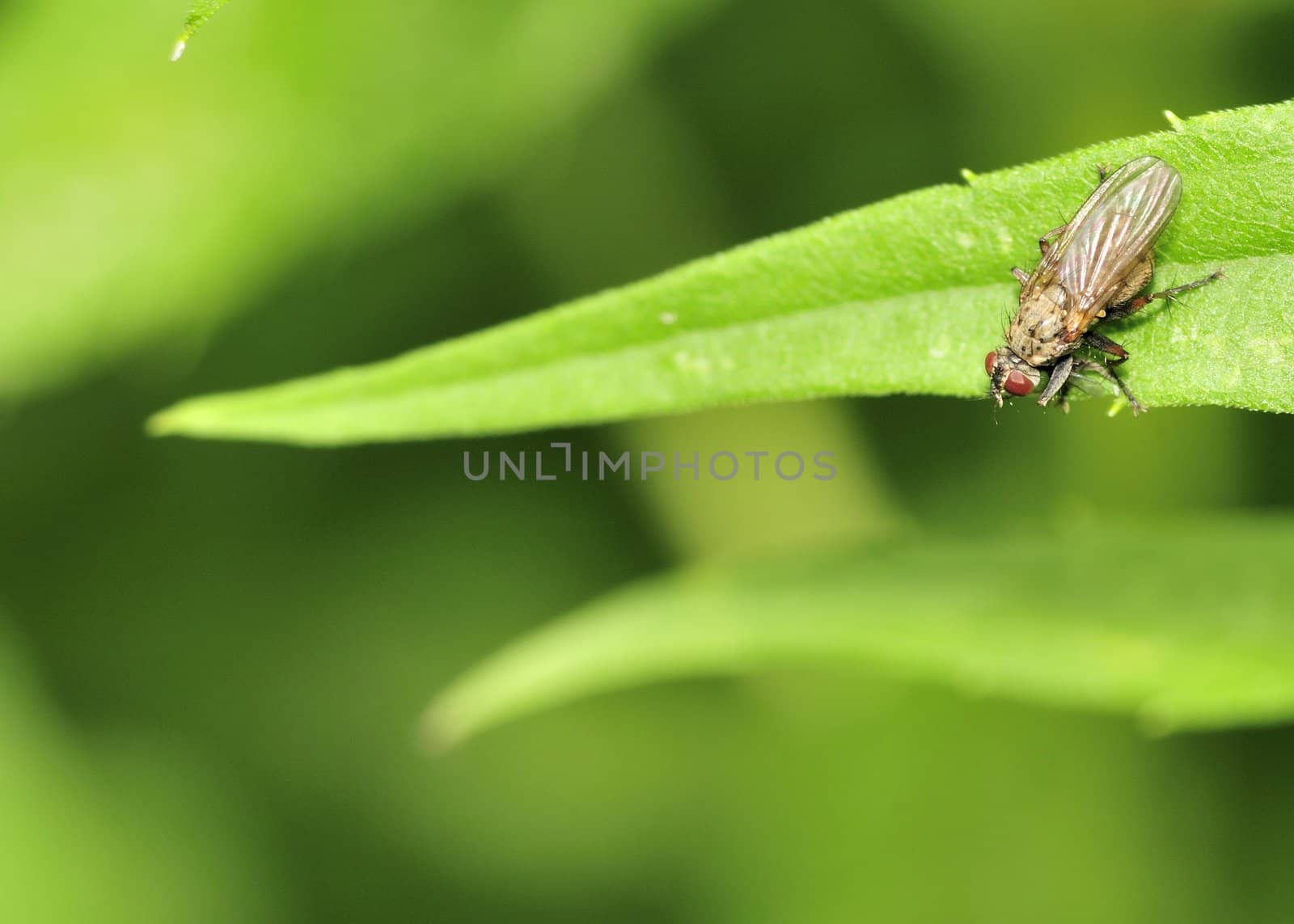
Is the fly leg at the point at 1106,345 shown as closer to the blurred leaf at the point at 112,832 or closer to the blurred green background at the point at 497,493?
the blurred green background at the point at 497,493

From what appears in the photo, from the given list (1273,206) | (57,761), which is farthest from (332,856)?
(1273,206)

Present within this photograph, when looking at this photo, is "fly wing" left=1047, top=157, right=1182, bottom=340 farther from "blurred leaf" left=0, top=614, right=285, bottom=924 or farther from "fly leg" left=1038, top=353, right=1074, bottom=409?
"blurred leaf" left=0, top=614, right=285, bottom=924

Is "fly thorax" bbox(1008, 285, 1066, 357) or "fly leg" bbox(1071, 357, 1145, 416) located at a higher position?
"fly thorax" bbox(1008, 285, 1066, 357)

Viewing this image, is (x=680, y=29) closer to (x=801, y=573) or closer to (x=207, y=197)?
(x=207, y=197)

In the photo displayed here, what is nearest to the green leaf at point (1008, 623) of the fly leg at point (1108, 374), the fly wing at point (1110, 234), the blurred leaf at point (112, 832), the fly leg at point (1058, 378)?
the fly leg at point (1058, 378)

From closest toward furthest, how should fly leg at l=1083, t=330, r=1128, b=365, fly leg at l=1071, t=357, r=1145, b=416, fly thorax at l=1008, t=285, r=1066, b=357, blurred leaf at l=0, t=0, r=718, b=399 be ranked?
fly leg at l=1071, t=357, r=1145, b=416 → fly leg at l=1083, t=330, r=1128, b=365 → fly thorax at l=1008, t=285, r=1066, b=357 → blurred leaf at l=0, t=0, r=718, b=399

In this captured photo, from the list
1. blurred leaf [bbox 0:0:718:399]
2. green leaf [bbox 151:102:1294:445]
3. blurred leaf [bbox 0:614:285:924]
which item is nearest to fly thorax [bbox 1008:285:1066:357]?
green leaf [bbox 151:102:1294:445]

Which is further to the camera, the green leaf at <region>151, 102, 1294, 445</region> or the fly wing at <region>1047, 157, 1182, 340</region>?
the fly wing at <region>1047, 157, 1182, 340</region>
